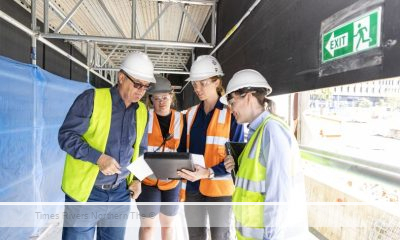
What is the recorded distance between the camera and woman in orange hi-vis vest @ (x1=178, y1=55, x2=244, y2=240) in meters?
2.17

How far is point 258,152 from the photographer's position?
1347 millimetres

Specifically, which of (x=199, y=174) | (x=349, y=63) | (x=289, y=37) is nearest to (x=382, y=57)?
(x=349, y=63)

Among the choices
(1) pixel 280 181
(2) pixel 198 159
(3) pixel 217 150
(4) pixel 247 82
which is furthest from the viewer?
(3) pixel 217 150

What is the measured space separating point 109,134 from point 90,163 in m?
0.21

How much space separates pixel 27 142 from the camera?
3.14 meters

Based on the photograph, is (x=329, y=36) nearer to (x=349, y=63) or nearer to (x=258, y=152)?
(x=349, y=63)

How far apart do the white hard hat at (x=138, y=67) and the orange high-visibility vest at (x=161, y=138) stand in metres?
0.62

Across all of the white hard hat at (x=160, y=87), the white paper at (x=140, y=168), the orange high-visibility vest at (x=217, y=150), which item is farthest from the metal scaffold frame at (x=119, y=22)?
the orange high-visibility vest at (x=217, y=150)

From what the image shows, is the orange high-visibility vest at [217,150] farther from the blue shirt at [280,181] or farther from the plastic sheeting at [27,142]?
the plastic sheeting at [27,142]

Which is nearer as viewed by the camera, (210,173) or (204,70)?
(210,173)

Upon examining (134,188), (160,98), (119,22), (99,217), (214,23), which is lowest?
(99,217)

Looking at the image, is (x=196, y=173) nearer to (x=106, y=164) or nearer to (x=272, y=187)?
(x=106, y=164)

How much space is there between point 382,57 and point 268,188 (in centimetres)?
66

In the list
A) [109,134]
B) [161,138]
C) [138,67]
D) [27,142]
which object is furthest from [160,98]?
[27,142]
